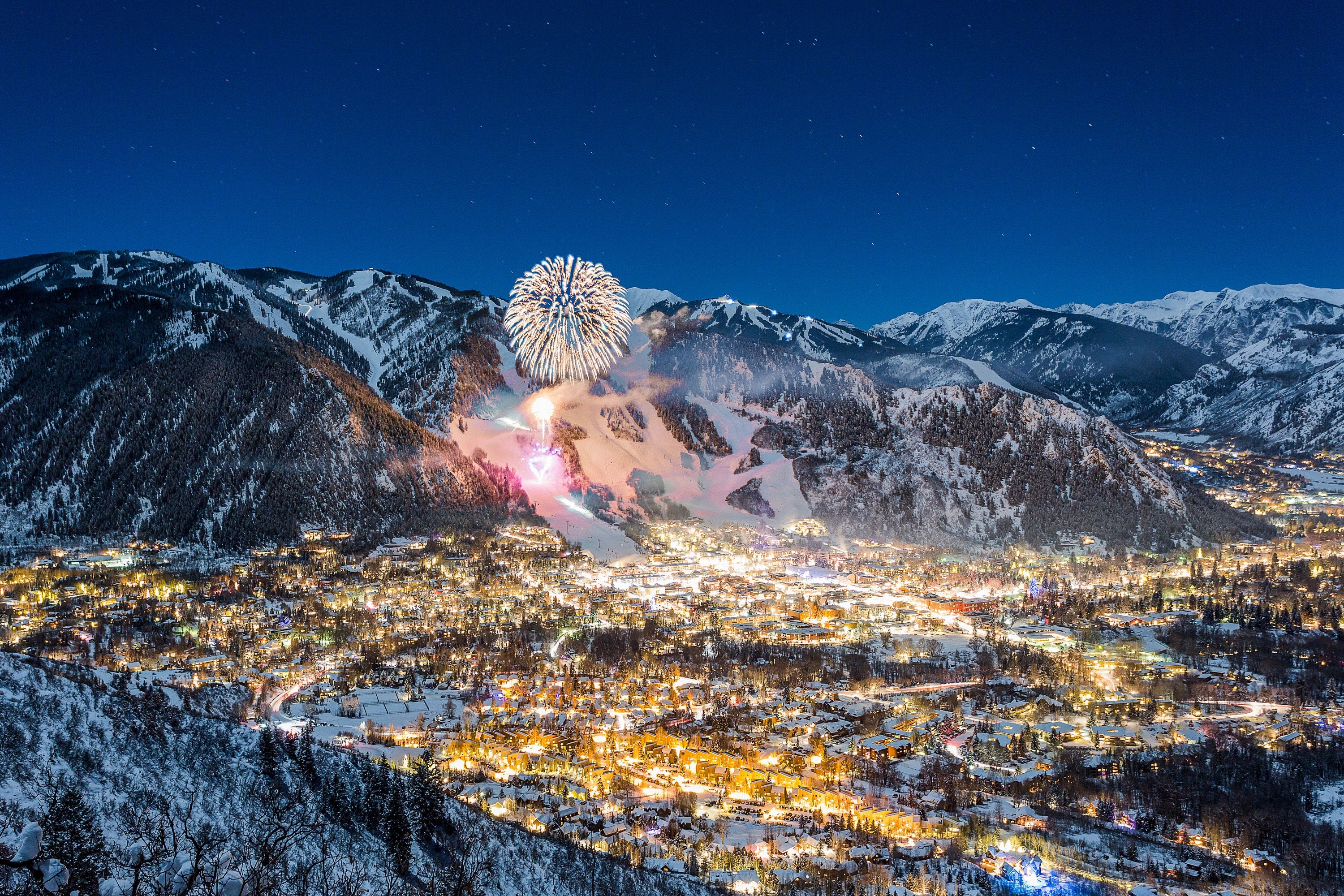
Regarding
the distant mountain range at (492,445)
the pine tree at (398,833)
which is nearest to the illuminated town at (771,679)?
the pine tree at (398,833)

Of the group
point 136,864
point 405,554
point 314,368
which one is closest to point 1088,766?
point 136,864

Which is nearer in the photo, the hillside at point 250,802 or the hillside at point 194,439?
the hillside at point 250,802

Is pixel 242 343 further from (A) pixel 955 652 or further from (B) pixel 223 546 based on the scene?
(A) pixel 955 652

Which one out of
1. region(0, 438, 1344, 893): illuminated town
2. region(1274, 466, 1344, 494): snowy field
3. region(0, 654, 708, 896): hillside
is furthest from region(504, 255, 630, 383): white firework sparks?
region(1274, 466, 1344, 494): snowy field

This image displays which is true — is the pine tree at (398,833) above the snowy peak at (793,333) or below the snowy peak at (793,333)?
below

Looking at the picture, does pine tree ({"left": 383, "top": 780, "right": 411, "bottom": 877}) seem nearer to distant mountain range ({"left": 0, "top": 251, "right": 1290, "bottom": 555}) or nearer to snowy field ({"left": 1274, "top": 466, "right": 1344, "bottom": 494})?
distant mountain range ({"left": 0, "top": 251, "right": 1290, "bottom": 555})

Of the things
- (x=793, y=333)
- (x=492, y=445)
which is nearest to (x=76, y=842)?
(x=492, y=445)

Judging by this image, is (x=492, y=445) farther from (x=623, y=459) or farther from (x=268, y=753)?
(x=268, y=753)

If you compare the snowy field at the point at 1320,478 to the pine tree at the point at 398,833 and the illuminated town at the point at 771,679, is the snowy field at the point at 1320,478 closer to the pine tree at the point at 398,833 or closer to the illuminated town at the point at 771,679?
the illuminated town at the point at 771,679
